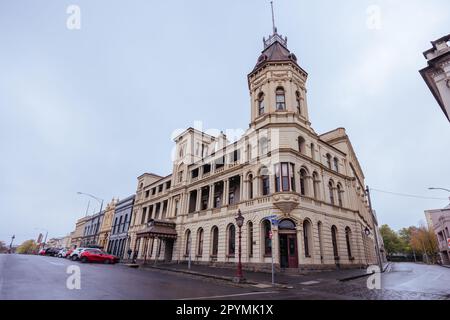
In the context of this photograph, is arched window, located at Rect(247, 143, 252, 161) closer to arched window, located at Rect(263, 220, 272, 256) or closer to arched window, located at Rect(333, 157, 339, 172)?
arched window, located at Rect(263, 220, 272, 256)

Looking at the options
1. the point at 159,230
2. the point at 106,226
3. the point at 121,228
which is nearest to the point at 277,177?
the point at 159,230

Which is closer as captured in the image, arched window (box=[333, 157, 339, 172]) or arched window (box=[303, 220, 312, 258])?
arched window (box=[303, 220, 312, 258])

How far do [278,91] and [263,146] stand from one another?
21.0 feet

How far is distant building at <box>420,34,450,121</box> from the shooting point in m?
13.3

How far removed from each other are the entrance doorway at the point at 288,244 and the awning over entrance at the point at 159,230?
1506cm

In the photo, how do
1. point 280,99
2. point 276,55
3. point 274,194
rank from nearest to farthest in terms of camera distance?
1. point 274,194
2. point 280,99
3. point 276,55

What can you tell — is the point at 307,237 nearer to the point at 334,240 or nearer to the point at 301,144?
the point at 334,240

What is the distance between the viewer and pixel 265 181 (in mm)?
21781

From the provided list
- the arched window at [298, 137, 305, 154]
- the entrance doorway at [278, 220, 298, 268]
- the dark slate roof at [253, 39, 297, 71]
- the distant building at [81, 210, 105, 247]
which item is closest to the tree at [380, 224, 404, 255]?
the arched window at [298, 137, 305, 154]

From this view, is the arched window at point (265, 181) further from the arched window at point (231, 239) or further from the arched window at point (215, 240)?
the arched window at point (215, 240)

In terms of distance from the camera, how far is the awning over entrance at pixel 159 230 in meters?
27.3
